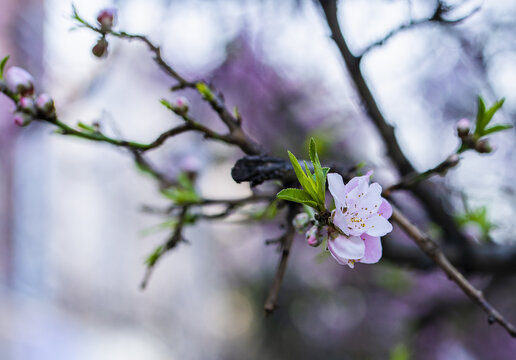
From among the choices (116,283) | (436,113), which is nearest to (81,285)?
(116,283)

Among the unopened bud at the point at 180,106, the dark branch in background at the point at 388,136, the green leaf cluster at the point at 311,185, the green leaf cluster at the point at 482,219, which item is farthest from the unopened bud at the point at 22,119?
the green leaf cluster at the point at 482,219

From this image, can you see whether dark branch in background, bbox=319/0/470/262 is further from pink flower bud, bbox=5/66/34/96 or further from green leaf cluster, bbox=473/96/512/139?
pink flower bud, bbox=5/66/34/96

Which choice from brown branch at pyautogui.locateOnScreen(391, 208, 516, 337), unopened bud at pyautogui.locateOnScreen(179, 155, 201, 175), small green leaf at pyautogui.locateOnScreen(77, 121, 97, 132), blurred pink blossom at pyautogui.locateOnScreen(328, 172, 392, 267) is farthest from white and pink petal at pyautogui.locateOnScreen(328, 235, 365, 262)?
unopened bud at pyautogui.locateOnScreen(179, 155, 201, 175)

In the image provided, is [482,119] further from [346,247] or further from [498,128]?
[346,247]

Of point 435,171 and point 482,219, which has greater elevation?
point 482,219

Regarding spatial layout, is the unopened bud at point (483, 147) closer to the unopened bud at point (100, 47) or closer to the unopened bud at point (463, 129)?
the unopened bud at point (463, 129)

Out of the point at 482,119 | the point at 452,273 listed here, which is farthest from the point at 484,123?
the point at 452,273
